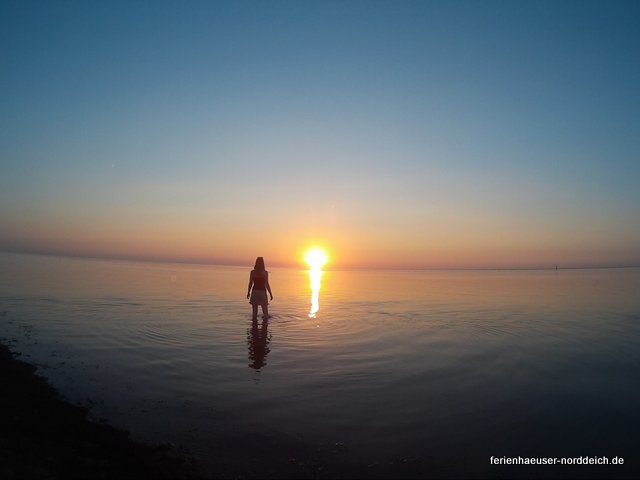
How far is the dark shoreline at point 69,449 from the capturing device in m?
5.70

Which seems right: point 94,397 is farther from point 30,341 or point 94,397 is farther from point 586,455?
point 586,455

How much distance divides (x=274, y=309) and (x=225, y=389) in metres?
17.1

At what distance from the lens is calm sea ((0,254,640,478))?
277 inches

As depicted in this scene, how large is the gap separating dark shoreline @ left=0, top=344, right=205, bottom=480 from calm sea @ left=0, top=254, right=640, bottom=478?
52 centimetres

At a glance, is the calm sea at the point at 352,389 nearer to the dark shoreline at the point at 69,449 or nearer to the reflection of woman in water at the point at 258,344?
the reflection of woman in water at the point at 258,344

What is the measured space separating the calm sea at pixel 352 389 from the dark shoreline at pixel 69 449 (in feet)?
1.69

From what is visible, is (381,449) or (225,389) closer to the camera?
(381,449)

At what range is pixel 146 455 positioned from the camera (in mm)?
6375

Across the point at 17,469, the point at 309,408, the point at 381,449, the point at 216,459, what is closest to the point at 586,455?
the point at 381,449

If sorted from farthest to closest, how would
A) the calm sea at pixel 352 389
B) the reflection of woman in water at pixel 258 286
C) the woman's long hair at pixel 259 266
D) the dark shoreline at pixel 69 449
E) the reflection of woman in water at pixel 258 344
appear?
the woman's long hair at pixel 259 266
the reflection of woman in water at pixel 258 286
the reflection of woman in water at pixel 258 344
the calm sea at pixel 352 389
the dark shoreline at pixel 69 449

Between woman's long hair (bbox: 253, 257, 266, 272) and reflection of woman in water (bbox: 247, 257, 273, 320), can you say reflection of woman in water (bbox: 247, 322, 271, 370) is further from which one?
woman's long hair (bbox: 253, 257, 266, 272)

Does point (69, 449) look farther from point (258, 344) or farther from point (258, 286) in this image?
point (258, 286)

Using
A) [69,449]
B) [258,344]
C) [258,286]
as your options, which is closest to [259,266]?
[258,286]

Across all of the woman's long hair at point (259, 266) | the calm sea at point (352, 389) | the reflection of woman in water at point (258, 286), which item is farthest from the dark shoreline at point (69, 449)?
the woman's long hair at point (259, 266)
